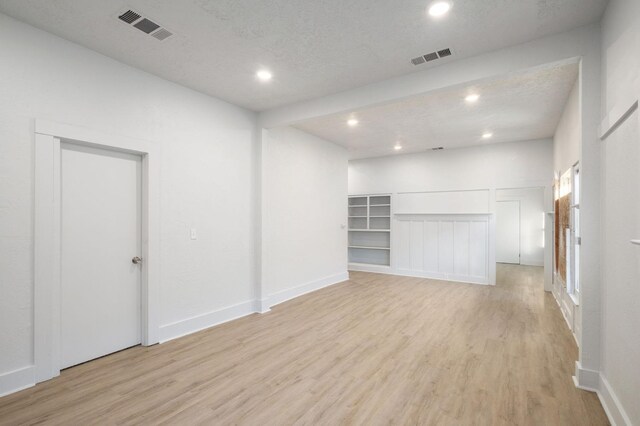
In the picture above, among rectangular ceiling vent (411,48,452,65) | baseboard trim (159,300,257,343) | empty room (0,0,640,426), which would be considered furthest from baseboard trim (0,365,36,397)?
rectangular ceiling vent (411,48,452,65)

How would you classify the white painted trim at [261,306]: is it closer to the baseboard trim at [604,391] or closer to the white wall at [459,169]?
the baseboard trim at [604,391]

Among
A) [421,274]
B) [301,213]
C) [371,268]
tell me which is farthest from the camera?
[371,268]

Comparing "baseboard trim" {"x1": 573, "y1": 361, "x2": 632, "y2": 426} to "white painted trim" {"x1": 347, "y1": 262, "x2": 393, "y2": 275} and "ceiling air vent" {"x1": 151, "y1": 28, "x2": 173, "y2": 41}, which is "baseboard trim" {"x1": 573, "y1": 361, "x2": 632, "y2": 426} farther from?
"white painted trim" {"x1": 347, "y1": 262, "x2": 393, "y2": 275}

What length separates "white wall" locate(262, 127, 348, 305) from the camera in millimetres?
4812

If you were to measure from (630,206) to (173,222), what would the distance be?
158 inches

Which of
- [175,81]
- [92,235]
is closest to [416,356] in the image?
[92,235]

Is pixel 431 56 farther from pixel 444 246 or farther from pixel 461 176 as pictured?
pixel 444 246

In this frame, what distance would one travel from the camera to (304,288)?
5.51 meters

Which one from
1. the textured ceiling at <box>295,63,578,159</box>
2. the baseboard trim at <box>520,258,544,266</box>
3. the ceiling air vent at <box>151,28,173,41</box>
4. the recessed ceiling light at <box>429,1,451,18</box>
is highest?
the ceiling air vent at <box>151,28,173,41</box>

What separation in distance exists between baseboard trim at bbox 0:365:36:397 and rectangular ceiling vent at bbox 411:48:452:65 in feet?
14.5

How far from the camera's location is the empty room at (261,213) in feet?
7.27

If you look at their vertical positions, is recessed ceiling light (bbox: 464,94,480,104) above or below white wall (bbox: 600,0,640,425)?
above

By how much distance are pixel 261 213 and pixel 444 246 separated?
14.6 ft

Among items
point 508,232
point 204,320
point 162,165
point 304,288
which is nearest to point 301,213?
point 304,288
